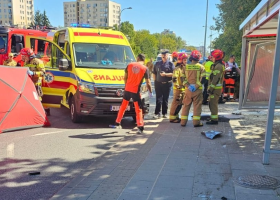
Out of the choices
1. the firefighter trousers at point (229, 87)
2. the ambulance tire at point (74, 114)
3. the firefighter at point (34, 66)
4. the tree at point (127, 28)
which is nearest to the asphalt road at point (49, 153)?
the ambulance tire at point (74, 114)

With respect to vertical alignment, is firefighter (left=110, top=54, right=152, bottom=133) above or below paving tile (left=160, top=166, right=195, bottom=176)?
above

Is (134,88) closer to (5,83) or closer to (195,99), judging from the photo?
(195,99)

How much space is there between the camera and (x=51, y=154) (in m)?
5.46

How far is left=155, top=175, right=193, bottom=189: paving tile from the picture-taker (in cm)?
377

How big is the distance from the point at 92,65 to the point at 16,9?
447 feet

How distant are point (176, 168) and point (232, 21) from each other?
50.5 feet

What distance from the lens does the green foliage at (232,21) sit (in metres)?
16.0

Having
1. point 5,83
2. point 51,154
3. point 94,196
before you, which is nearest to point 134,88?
point 51,154

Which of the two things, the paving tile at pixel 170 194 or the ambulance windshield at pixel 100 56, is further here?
the ambulance windshield at pixel 100 56

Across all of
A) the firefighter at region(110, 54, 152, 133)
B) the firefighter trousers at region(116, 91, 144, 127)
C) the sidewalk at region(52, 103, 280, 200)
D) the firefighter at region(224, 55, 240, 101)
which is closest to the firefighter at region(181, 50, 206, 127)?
the sidewalk at region(52, 103, 280, 200)

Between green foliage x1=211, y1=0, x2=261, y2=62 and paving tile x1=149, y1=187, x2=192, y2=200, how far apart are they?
14.0 meters

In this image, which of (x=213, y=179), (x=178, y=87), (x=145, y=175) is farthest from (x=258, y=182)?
(x=178, y=87)

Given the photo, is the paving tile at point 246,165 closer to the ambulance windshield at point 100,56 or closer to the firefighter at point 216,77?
the firefighter at point 216,77

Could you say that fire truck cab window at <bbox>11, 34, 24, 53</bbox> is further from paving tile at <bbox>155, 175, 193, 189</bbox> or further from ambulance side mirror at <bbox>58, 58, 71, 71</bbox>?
paving tile at <bbox>155, 175, 193, 189</bbox>
